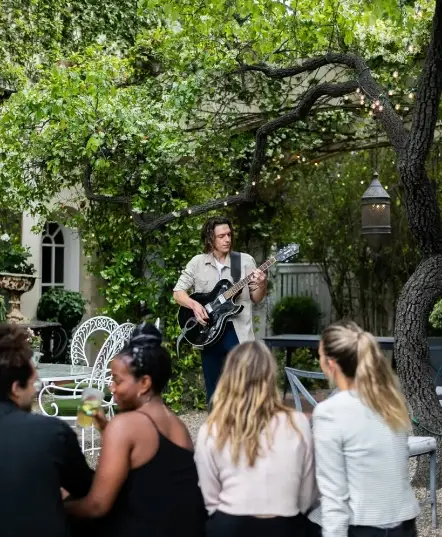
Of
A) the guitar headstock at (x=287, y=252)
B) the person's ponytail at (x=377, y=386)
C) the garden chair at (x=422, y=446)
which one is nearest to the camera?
the person's ponytail at (x=377, y=386)

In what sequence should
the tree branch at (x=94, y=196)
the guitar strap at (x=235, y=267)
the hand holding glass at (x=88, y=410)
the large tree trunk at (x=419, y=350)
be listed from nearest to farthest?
the hand holding glass at (x=88, y=410) < the large tree trunk at (x=419, y=350) < the guitar strap at (x=235, y=267) < the tree branch at (x=94, y=196)

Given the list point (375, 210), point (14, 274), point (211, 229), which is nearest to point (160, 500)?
point (211, 229)

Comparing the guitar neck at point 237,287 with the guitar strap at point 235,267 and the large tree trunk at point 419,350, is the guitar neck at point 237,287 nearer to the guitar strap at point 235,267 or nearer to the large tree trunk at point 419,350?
the guitar strap at point 235,267

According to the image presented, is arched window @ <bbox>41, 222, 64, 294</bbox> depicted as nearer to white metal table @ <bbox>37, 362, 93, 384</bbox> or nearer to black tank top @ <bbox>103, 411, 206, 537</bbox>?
white metal table @ <bbox>37, 362, 93, 384</bbox>

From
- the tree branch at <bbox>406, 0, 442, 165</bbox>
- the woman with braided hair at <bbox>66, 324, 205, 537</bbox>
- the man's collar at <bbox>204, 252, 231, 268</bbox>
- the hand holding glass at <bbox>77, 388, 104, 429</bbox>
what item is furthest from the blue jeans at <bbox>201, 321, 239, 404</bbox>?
the woman with braided hair at <bbox>66, 324, 205, 537</bbox>

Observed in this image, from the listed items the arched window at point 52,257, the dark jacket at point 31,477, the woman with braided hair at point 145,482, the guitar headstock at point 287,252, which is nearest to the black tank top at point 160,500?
the woman with braided hair at point 145,482

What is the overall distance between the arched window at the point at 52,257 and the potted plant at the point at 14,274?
1.33 metres

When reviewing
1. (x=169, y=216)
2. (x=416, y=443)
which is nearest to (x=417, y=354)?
(x=416, y=443)

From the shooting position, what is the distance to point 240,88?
10.0m

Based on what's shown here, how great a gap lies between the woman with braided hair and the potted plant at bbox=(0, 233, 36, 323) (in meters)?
8.70

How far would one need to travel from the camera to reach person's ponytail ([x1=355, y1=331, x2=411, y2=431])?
3121 millimetres

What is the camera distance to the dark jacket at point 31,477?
288cm

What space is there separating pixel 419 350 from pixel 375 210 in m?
4.89

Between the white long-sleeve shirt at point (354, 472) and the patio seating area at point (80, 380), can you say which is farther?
the patio seating area at point (80, 380)
